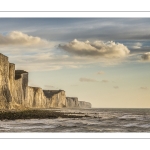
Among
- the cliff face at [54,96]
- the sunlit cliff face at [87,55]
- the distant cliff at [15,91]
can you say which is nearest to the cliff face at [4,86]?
the distant cliff at [15,91]

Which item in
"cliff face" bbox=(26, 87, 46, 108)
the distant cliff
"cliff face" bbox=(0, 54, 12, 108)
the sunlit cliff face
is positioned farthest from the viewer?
"cliff face" bbox=(0, 54, 12, 108)

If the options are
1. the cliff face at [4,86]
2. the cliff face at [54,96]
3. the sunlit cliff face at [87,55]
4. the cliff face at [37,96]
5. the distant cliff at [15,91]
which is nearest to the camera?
the sunlit cliff face at [87,55]

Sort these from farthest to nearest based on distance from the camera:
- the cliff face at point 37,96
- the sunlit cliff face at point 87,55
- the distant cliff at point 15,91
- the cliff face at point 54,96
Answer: the cliff face at point 37,96, the distant cliff at point 15,91, the cliff face at point 54,96, the sunlit cliff face at point 87,55

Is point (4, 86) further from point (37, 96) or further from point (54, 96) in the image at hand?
point (37, 96)

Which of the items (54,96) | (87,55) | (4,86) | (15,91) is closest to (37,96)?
(15,91)

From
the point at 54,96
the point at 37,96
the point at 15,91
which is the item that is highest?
the point at 15,91

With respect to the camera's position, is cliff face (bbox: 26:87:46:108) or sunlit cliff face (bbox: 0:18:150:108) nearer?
sunlit cliff face (bbox: 0:18:150:108)

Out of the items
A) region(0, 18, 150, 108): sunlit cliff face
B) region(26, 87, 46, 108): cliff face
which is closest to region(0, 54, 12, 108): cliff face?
region(26, 87, 46, 108): cliff face

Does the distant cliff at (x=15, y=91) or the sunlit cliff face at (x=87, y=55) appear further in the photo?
the distant cliff at (x=15, y=91)

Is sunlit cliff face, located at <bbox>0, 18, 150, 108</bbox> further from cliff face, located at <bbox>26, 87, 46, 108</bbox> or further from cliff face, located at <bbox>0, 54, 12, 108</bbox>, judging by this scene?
cliff face, located at <bbox>0, 54, 12, 108</bbox>

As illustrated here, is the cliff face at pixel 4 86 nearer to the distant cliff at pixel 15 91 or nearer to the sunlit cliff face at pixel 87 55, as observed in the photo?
the distant cliff at pixel 15 91

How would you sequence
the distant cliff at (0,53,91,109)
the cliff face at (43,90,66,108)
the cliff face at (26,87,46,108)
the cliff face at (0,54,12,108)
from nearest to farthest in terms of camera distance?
the cliff face at (43,90,66,108), the distant cliff at (0,53,91,109), the cliff face at (26,87,46,108), the cliff face at (0,54,12,108)

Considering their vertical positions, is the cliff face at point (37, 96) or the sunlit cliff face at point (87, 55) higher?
the sunlit cliff face at point (87, 55)
